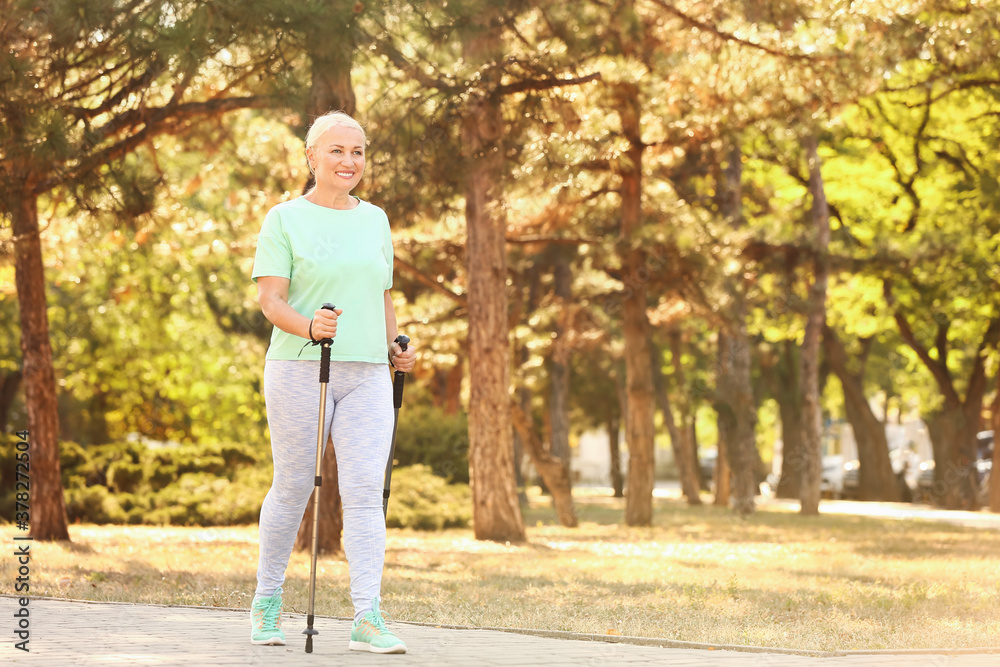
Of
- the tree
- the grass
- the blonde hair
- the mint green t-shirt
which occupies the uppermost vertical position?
the tree

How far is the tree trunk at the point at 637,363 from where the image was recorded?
17.4m

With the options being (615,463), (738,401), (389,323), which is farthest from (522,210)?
(615,463)

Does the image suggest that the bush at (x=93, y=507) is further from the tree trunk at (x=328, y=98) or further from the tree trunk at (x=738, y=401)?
the tree trunk at (x=738, y=401)

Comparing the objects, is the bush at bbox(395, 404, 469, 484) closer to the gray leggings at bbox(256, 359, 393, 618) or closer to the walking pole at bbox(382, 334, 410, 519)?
the walking pole at bbox(382, 334, 410, 519)

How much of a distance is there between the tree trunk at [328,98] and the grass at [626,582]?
1.23 feet

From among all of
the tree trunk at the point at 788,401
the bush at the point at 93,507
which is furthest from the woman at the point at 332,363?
the tree trunk at the point at 788,401

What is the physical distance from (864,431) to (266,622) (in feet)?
92.9

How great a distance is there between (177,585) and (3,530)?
6467 mm

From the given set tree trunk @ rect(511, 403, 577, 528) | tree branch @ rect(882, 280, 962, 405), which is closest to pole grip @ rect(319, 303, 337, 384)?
tree trunk @ rect(511, 403, 577, 528)

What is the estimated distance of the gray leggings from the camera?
16.0ft

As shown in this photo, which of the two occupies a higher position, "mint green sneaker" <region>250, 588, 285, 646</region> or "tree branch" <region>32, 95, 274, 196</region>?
"tree branch" <region>32, 95, 274, 196</region>

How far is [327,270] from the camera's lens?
16.5 feet

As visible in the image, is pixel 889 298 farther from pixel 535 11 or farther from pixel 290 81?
pixel 290 81

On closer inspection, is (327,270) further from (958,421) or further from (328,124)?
(958,421)
